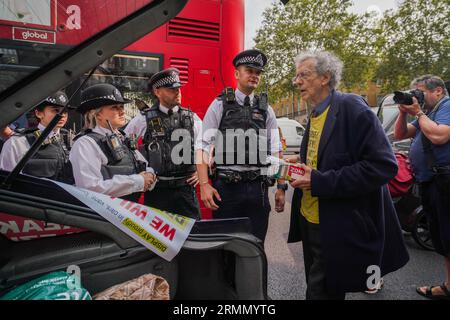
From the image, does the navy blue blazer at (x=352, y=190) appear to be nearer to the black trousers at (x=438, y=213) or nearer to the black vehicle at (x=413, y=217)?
the black trousers at (x=438, y=213)

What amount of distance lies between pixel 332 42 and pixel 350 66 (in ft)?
7.17

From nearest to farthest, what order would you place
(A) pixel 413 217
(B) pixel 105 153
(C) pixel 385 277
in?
(B) pixel 105 153 < (C) pixel 385 277 < (A) pixel 413 217

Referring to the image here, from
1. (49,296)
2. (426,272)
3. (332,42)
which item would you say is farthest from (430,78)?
(332,42)

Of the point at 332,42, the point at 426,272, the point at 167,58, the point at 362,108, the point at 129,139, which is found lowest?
the point at 426,272

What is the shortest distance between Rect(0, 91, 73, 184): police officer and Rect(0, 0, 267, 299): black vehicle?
142cm

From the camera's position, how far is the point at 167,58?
3.27 metres

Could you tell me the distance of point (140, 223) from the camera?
4.00 feet

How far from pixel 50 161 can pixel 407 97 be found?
328 centimetres

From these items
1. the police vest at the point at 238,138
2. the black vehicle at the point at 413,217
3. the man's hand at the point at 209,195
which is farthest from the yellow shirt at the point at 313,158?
the black vehicle at the point at 413,217

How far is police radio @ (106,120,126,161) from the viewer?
2.04 meters

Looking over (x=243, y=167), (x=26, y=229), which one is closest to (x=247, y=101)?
(x=243, y=167)

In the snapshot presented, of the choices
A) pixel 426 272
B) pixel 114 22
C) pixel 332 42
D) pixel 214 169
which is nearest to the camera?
pixel 114 22

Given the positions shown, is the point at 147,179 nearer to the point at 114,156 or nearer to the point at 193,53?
the point at 114,156

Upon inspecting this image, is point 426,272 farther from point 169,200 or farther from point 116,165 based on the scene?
point 116,165
